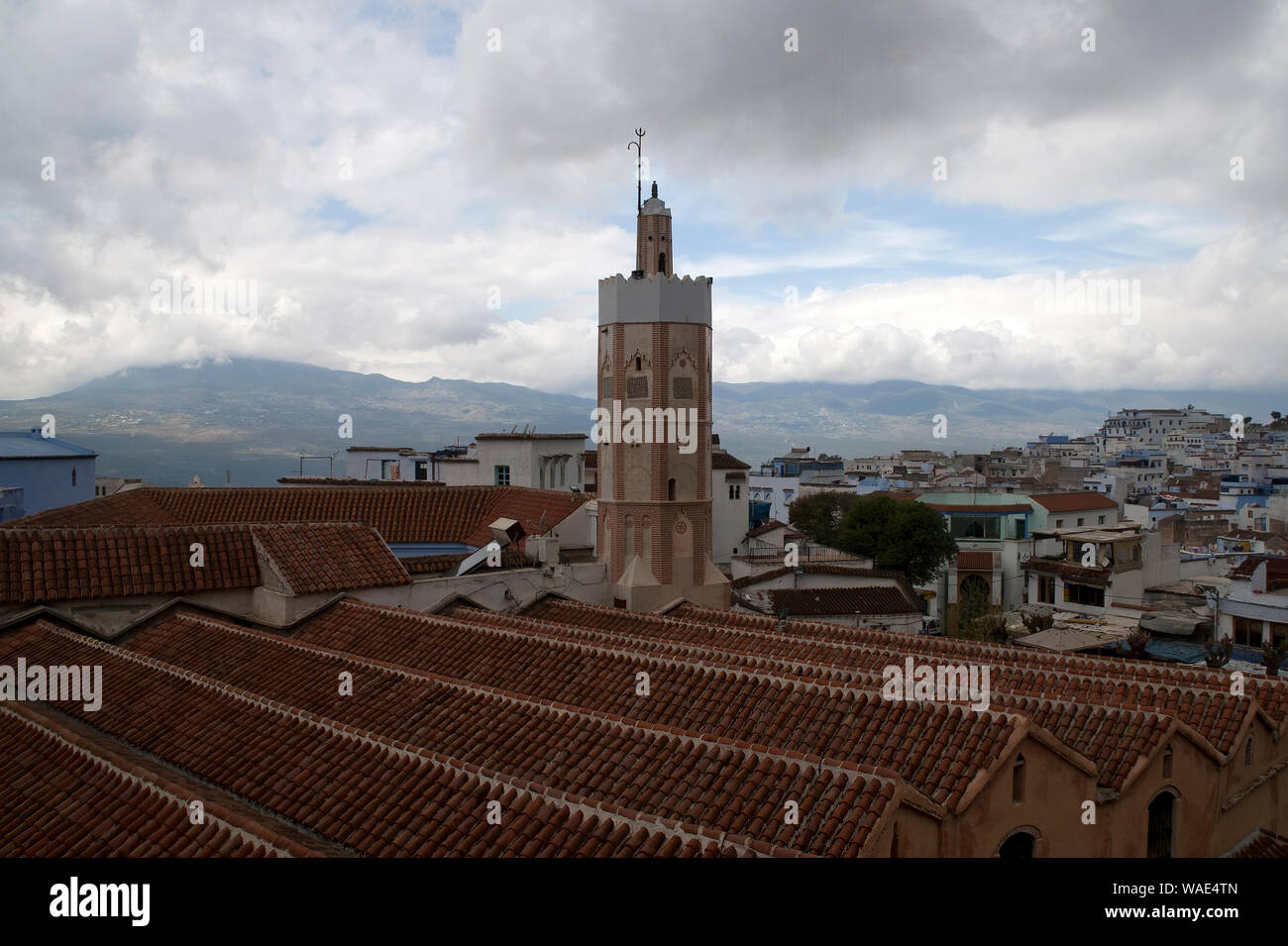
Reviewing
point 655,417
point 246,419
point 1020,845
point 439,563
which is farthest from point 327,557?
point 246,419

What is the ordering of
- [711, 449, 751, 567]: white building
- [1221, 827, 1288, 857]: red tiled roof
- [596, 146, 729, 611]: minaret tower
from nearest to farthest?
[1221, 827, 1288, 857]: red tiled roof, [596, 146, 729, 611]: minaret tower, [711, 449, 751, 567]: white building

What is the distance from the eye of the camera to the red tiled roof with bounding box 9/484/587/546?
27.1 meters

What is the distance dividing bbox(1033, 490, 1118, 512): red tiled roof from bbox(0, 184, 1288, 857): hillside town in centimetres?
2313

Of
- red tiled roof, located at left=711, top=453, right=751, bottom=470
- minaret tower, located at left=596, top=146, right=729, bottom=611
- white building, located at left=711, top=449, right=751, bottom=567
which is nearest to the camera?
minaret tower, located at left=596, top=146, right=729, bottom=611

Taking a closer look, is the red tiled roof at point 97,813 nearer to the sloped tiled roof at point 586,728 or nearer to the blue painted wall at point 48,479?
the sloped tiled roof at point 586,728

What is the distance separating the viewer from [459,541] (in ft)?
90.0

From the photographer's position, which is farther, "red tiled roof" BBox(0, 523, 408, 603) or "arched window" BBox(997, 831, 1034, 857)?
"red tiled roof" BBox(0, 523, 408, 603)

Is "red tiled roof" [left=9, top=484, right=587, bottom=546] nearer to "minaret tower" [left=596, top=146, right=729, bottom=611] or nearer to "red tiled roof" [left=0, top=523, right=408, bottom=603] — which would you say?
"minaret tower" [left=596, top=146, right=729, bottom=611]
